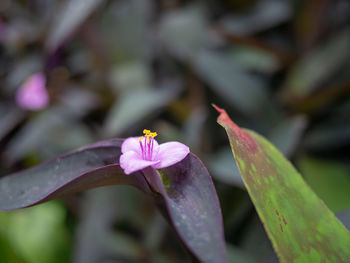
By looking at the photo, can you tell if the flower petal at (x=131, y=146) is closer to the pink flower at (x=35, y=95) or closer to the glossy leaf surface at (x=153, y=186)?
the glossy leaf surface at (x=153, y=186)

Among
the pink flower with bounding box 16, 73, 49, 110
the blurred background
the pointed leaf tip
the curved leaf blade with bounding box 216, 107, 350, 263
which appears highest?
the pink flower with bounding box 16, 73, 49, 110

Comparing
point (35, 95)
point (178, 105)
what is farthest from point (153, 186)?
point (35, 95)

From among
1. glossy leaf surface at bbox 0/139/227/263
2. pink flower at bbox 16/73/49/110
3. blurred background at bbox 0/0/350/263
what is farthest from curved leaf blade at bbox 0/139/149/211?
pink flower at bbox 16/73/49/110

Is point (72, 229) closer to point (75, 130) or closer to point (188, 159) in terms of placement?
point (75, 130)

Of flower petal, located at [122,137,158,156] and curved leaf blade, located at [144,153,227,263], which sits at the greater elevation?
flower petal, located at [122,137,158,156]

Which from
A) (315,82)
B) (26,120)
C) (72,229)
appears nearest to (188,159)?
(315,82)

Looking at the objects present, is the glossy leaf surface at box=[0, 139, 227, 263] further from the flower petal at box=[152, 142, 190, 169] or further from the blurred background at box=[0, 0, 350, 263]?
the blurred background at box=[0, 0, 350, 263]

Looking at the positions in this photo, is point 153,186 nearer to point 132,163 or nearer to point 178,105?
point 132,163
